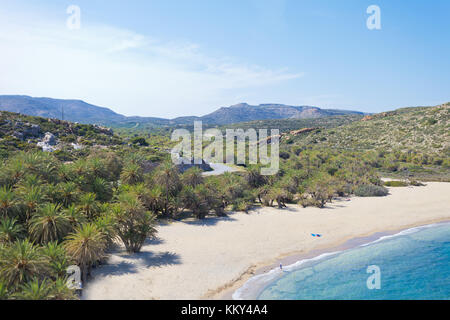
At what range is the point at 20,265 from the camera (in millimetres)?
12414

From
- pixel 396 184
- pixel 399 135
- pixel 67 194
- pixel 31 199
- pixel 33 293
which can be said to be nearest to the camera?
pixel 33 293

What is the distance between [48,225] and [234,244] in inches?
540

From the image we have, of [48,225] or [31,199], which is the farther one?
[31,199]

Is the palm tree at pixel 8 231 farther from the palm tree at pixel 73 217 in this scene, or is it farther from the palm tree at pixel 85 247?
the palm tree at pixel 85 247

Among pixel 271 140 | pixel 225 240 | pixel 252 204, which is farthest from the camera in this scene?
pixel 271 140

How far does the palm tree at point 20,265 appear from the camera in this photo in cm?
1218

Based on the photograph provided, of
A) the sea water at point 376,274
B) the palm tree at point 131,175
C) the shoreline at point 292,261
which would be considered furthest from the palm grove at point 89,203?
the sea water at point 376,274

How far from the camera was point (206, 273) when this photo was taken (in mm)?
17906

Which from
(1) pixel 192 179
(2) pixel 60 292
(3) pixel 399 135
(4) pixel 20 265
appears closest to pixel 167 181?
(1) pixel 192 179

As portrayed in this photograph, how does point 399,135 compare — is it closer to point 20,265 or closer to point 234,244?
point 234,244

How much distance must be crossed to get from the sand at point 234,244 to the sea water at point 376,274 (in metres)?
2.15
